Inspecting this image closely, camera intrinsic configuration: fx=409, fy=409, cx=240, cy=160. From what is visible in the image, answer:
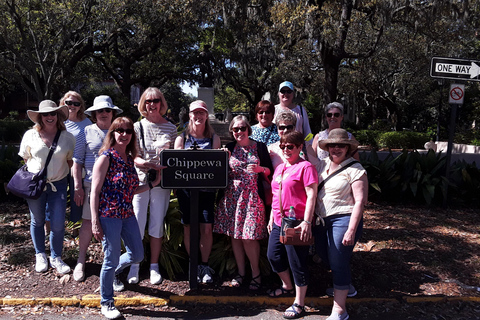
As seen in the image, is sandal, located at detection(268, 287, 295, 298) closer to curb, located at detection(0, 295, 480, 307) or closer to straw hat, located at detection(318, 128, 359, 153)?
curb, located at detection(0, 295, 480, 307)

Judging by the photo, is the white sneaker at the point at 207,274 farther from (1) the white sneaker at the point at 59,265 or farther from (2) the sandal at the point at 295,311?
(1) the white sneaker at the point at 59,265

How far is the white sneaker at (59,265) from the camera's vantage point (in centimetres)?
428

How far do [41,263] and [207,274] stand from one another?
1.79 meters

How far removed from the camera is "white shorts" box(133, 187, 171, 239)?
160 inches

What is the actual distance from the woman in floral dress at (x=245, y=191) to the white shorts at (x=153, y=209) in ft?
2.07

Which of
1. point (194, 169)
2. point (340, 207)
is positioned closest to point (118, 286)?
point (194, 169)

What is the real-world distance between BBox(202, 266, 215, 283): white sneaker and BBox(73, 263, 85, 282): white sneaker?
48.8 inches

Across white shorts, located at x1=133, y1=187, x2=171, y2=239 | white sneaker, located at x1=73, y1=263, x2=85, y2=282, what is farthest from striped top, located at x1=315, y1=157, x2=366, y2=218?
white sneaker, located at x1=73, y1=263, x2=85, y2=282

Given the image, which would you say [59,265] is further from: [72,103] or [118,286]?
[72,103]

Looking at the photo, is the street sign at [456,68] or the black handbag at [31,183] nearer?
the black handbag at [31,183]

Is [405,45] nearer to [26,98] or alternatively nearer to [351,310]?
[351,310]

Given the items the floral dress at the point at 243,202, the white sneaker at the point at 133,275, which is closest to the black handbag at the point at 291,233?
the floral dress at the point at 243,202

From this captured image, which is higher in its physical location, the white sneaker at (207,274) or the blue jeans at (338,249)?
the blue jeans at (338,249)

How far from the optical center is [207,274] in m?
4.21
